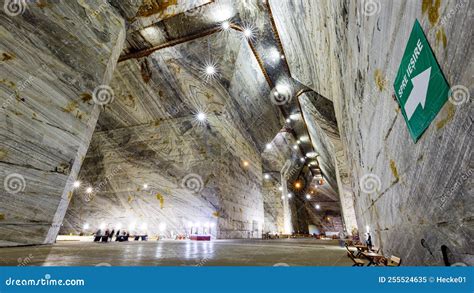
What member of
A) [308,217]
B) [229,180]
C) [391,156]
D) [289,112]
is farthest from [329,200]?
[391,156]

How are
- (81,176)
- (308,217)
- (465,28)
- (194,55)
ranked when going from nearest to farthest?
(465,28) < (194,55) < (81,176) < (308,217)

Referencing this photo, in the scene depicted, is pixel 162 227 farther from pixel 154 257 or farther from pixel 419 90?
pixel 419 90

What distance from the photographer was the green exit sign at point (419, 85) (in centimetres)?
172

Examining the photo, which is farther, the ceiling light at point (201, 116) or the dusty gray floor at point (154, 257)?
the ceiling light at point (201, 116)

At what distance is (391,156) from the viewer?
3023 mm

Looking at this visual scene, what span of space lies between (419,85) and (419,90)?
0.14 ft

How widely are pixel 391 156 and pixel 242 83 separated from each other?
1035cm

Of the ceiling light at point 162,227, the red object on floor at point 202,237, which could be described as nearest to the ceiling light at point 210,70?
the red object on floor at point 202,237

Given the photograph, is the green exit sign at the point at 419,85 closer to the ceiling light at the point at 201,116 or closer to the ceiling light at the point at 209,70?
the ceiling light at the point at 209,70

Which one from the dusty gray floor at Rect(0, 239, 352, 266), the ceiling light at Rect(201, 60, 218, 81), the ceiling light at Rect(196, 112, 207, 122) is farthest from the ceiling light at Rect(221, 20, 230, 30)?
the dusty gray floor at Rect(0, 239, 352, 266)

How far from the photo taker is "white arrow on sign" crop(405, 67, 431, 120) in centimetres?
186

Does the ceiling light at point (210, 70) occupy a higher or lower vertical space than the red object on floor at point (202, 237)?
higher

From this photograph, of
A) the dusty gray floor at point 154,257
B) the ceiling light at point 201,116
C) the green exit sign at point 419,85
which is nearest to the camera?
the green exit sign at point 419,85

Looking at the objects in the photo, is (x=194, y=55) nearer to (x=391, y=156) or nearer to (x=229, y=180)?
(x=229, y=180)
